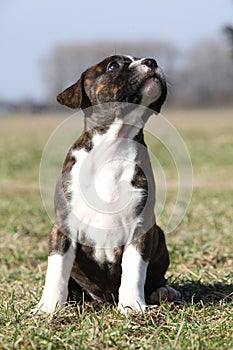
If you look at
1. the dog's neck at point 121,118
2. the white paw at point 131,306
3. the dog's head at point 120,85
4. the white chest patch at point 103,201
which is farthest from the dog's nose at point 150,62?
the white paw at point 131,306

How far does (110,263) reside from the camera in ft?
14.3

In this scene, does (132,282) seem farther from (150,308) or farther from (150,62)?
(150,62)

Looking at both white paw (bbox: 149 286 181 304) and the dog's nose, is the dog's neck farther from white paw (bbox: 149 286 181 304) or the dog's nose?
white paw (bbox: 149 286 181 304)

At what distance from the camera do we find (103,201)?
13.9 feet

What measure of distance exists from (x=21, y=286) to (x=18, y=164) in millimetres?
13489

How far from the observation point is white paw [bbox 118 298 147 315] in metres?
4.14

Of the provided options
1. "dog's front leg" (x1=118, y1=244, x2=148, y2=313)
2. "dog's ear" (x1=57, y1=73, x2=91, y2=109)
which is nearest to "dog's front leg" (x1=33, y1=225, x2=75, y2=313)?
"dog's front leg" (x1=118, y1=244, x2=148, y2=313)

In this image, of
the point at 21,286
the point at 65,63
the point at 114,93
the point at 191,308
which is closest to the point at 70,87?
the point at 114,93

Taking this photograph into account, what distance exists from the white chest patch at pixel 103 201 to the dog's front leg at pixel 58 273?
95 mm

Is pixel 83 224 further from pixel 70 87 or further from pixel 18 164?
pixel 18 164

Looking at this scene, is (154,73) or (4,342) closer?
(4,342)

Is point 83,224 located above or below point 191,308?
above

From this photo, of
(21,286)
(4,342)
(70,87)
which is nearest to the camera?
(4,342)

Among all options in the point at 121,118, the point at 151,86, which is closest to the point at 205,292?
the point at 121,118
